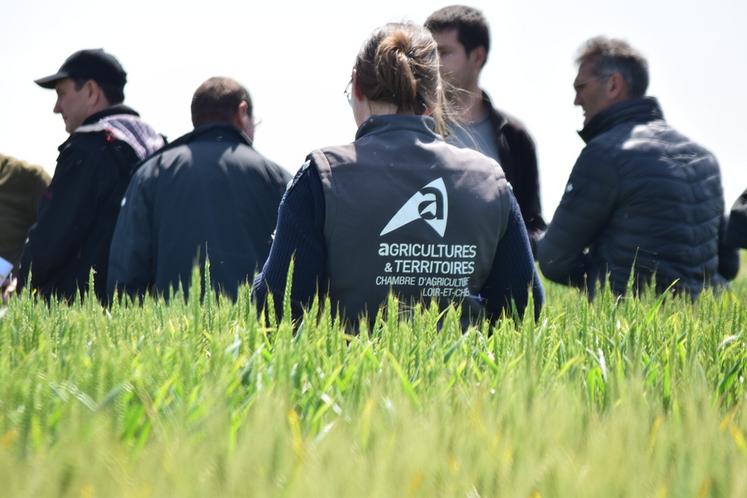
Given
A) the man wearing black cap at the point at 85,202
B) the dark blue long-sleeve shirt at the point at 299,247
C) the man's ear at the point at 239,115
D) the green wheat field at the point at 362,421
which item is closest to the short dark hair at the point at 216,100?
the man's ear at the point at 239,115

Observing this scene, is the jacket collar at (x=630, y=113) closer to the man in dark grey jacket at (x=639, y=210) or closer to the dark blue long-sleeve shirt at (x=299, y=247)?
the man in dark grey jacket at (x=639, y=210)

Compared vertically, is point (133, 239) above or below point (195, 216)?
below

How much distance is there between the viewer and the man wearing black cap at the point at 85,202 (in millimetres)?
6098

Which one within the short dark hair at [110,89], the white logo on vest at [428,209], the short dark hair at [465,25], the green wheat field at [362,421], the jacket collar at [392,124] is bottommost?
the green wheat field at [362,421]

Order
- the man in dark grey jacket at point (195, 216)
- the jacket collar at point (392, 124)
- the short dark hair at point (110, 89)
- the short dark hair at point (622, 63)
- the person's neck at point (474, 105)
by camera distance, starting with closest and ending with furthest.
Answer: the jacket collar at point (392, 124) < the man in dark grey jacket at point (195, 216) < the short dark hair at point (622, 63) < the person's neck at point (474, 105) < the short dark hair at point (110, 89)

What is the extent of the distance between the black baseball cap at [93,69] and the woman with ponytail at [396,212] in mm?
3704

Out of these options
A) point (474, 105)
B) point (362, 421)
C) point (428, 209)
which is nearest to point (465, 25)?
point (474, 105)

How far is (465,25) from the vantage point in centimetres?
652

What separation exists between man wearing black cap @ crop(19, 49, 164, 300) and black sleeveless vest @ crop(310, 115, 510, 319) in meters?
2.84

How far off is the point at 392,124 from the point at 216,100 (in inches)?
117

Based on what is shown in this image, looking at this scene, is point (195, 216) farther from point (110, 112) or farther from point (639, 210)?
point (639, 210)

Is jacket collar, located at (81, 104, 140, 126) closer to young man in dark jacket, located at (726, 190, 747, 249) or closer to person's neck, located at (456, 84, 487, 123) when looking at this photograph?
person's neck, located at (456, 84, 487, 123)

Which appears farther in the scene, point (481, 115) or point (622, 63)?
point (481, 115)

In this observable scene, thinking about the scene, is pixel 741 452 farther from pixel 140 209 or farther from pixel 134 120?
pixel 134 120
